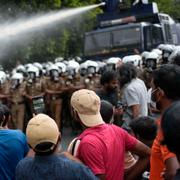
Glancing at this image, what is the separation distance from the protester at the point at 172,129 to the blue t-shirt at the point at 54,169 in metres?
0.83

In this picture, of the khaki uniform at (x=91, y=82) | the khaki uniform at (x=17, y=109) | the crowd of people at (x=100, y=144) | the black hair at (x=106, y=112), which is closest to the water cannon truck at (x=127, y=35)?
the khaki uniform at (x=91, y=82)

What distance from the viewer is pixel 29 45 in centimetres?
2064

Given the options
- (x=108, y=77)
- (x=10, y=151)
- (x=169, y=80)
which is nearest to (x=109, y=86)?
(x=108, y=77)

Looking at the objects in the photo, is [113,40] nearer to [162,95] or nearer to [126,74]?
[126,74]

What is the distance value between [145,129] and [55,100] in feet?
26.7

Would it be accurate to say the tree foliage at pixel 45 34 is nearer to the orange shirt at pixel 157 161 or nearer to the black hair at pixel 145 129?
the black hair at pixel 145 129

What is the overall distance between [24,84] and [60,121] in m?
1.24

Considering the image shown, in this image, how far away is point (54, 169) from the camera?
10.4ft

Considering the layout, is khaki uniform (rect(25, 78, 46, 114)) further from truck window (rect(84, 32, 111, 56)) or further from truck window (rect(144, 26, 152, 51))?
truck window (rect(144, 26, 152, 51))

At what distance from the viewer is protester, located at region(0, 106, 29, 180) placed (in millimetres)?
3982

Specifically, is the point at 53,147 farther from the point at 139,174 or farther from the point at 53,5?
the point at 53,5

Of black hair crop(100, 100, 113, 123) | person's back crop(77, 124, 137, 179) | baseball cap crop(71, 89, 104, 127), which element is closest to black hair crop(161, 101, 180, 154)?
person's back crop(77, 124, 137, 179)

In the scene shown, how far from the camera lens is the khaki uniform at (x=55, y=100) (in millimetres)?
12195

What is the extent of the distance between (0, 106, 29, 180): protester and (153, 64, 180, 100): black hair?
3.87ft
